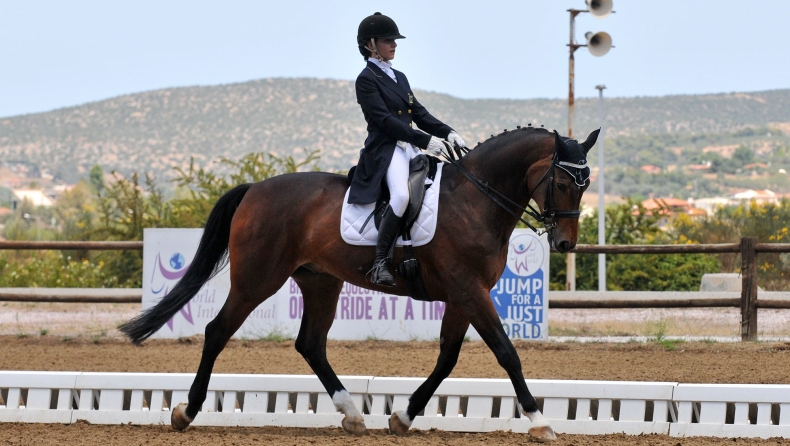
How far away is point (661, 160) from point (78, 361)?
229 ft

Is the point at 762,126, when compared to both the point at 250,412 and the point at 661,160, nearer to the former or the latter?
the point at 661,160

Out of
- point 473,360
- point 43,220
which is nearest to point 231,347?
point 473,360

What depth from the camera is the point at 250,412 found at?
574 cm

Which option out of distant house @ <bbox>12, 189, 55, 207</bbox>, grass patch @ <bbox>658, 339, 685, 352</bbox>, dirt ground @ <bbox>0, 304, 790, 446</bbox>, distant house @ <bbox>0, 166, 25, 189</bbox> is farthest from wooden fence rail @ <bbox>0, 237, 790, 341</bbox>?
distant house @ <bbox>0, 166, 25, 189</bbox>

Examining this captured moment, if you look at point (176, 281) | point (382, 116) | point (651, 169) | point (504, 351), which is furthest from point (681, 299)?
point (651, 169)

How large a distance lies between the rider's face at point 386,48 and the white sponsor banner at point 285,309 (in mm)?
4922

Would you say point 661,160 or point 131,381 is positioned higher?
point 661,160

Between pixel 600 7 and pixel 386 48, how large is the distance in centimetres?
974

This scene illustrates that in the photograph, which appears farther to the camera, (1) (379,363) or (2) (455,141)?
(1) (379,363)

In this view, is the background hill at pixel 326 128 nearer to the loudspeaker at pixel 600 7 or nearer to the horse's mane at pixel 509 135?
the loudspeaker at pixel 600 7

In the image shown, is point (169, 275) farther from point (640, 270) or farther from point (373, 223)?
point (640, 270)

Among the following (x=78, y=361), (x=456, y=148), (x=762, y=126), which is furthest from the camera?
(x=762, y=126)

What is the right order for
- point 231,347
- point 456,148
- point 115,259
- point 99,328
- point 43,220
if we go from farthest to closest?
point 43,220 < point 115,259 < point 99,328 < point 231,347 < point 456,148

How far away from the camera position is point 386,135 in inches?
219
